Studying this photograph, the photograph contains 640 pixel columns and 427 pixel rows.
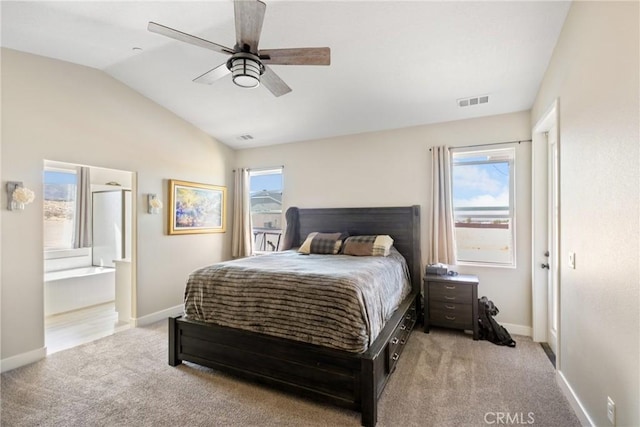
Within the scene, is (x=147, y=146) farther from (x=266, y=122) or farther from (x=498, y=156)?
(x=498, y=156)

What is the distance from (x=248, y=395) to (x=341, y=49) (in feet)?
10.2

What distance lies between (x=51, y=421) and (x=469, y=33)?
435 centimetres

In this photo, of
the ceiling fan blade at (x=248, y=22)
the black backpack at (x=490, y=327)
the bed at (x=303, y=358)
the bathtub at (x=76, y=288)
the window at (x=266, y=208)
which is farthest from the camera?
the window at (x=266, y=208)

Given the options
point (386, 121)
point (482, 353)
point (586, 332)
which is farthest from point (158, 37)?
point (482, 353)

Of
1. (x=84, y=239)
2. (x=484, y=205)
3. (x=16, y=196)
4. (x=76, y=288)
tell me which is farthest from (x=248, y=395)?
(x=84, y=239)

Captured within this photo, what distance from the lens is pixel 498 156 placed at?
3773 mm

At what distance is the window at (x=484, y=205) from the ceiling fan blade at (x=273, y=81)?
8.52 ft

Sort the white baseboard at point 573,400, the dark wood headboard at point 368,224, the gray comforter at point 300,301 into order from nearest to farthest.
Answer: the white baseboard at point 573,400, the gray comforter at point 300,301, the dark wood headboard at point 368,224

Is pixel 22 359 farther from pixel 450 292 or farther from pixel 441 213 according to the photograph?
pixel 441 213

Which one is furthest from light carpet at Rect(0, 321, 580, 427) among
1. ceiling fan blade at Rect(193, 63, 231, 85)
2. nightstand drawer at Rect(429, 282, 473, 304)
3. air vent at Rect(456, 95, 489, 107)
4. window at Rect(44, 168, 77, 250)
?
window at Rect(44, 168, 77, 250)

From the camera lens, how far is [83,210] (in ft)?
17.2

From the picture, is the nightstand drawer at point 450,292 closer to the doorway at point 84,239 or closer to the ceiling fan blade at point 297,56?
the ceiling fan blade at point 297,56

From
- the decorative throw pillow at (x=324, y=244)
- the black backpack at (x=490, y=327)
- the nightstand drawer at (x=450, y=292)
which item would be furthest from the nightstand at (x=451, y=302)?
the decorative throw pillow at (x=324, y=244)

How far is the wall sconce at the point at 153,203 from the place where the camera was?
13.2ft
